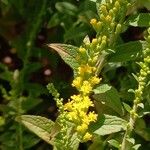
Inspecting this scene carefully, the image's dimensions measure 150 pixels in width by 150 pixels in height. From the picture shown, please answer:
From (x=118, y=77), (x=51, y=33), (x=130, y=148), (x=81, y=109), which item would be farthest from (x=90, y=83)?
(x=51, y=33)

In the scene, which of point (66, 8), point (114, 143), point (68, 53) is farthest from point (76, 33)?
point (114, 143)

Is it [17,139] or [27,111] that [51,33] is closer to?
[27,111]

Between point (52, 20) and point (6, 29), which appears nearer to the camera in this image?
point (52, 20)

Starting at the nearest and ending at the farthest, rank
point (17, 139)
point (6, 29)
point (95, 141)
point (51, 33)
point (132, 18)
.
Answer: point (132, 18) → point (95, 141) → point (17, 139) → point (51, 33) → point (6, 29)

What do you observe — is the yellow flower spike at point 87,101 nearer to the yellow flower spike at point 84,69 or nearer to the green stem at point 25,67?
the yellow flower spike at point 84,69

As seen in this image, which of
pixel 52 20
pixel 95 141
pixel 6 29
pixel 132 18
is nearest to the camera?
pixel 132 18

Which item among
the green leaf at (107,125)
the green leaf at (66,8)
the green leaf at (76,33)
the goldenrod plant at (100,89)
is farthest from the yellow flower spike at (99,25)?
the green leaf at (66,8)
